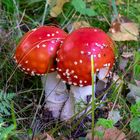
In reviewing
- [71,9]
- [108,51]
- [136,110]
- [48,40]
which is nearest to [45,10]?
[71,9]

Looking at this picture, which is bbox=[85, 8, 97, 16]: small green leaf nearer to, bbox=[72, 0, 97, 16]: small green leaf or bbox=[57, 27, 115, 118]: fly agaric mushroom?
bbox=[72, 0, 97, 16]: small green leaf

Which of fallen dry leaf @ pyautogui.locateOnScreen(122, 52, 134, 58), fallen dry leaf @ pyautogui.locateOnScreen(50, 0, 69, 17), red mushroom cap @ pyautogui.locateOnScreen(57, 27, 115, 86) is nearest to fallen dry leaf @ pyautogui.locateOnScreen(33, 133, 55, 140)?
red mushroom cap @ pyautogui.locateOnScreen(57, 27, 115, 86)

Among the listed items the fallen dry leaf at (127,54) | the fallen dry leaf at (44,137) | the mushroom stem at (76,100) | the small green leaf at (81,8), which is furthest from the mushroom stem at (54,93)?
the small green leaf at (81,8)

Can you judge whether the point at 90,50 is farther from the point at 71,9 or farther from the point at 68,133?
the point at 71,9

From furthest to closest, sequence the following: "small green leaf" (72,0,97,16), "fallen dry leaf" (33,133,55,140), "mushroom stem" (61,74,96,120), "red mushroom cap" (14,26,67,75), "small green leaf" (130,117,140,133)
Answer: "small green leaf" (72,0,97,16), "mushroom stem" (61,74,96,120), "red mushroom cap" (14,26,67,75), "fallen dry leaf" (33,133,55,140), "small green leaf" (130,117,140,133)

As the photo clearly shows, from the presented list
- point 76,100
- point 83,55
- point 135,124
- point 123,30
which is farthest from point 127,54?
point 135,124
